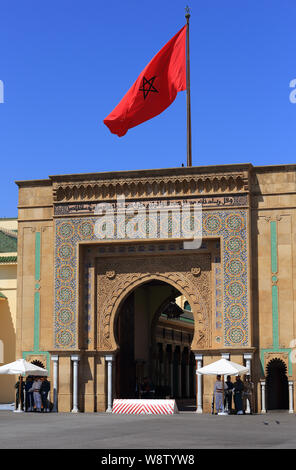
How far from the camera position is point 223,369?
20688 millimetres

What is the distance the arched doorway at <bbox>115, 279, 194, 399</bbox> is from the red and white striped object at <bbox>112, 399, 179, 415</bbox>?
261 cm

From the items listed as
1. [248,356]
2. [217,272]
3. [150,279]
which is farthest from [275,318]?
[150,279]

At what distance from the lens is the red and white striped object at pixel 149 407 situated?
20.8 metres

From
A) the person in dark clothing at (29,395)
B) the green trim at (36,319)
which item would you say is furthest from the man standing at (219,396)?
the green trim at (36,319)

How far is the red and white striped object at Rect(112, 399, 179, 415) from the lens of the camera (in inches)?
821

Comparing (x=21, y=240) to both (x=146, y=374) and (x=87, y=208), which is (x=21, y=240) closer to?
(x=87, y=208)

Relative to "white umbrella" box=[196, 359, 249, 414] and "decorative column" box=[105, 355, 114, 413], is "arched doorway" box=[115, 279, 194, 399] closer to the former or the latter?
"decorative column" box=[105, 355, 114, 413]

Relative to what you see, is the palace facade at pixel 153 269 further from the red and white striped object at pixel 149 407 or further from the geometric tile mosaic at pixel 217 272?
the red and white striped object at pixel 149 407

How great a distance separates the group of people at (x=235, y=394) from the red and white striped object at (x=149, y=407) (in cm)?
115

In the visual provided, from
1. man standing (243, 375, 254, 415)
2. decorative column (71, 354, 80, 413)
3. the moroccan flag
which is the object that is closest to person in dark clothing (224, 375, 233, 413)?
man standing (243, 375, 254, 415)

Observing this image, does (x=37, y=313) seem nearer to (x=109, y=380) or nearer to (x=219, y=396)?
Answer: (x=109, y=380)

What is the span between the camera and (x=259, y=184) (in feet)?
74.3
